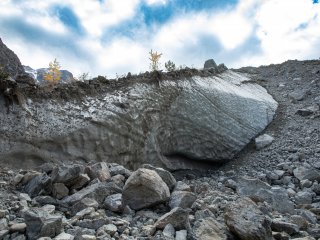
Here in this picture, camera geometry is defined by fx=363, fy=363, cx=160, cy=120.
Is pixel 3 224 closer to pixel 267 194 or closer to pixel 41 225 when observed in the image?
pixel 41 225

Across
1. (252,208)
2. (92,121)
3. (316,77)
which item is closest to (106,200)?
(252,208)

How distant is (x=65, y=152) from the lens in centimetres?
691

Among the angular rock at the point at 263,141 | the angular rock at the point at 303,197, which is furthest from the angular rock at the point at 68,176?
the angular rock at the point at 263,141

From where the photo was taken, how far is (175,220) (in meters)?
3.98

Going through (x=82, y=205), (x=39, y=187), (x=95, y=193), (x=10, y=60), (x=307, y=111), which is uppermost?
(x=10, y=60)

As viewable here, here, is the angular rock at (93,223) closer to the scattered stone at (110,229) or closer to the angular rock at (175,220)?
the scattered stone at (110,229)

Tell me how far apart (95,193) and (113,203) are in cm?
27

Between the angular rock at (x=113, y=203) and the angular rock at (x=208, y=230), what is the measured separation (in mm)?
958

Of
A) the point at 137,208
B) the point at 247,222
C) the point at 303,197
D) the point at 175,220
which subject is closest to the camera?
the point at 175,220

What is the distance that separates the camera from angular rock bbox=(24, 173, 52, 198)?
4680 millimetres

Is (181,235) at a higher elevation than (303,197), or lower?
higher

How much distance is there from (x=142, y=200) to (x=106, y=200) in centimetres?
45

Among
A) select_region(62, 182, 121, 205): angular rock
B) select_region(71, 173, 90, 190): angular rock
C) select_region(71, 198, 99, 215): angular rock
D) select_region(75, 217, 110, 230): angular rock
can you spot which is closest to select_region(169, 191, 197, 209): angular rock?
select_region(62, 182, 121, 205): angular rock

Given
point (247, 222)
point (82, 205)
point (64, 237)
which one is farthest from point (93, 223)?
point (247, 222)
